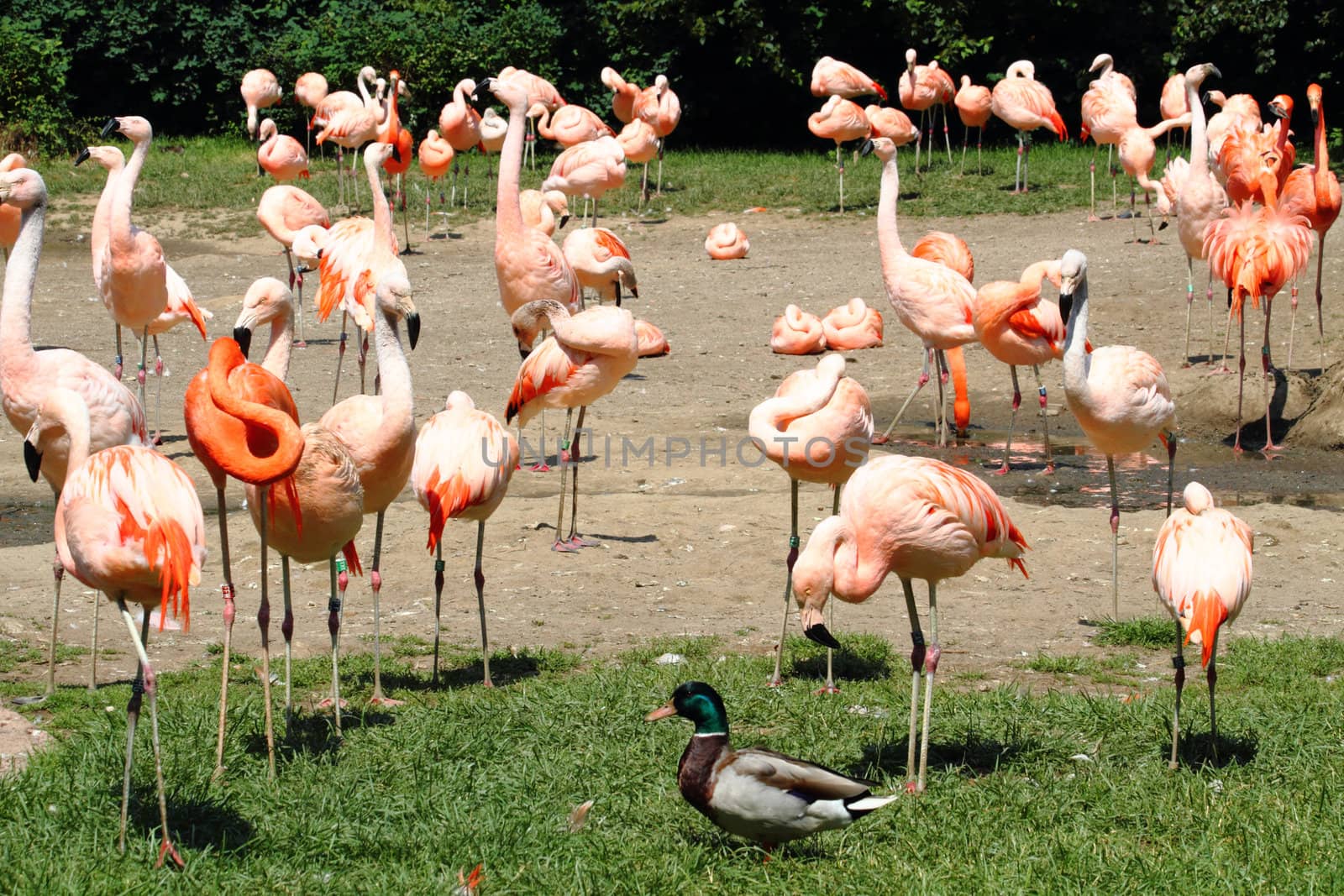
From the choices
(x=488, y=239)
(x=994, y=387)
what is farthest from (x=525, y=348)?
(x=488, y=239)

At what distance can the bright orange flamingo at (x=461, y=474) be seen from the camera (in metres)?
5.56

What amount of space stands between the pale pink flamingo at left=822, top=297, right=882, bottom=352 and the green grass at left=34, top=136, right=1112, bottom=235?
16.7 ft

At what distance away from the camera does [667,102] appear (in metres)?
17.9

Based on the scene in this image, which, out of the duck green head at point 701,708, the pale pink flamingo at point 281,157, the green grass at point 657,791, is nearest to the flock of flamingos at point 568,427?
the duck green head at point 701,708

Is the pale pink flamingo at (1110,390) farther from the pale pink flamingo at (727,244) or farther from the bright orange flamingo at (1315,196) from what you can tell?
the pale pink flamingo at (727,244)

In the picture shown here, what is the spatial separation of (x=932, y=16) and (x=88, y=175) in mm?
11165

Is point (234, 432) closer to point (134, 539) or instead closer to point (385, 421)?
point (134, 539)

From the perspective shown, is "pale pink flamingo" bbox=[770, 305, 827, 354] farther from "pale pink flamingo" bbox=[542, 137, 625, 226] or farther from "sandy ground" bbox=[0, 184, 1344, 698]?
"pale pink flamingo" bbox=[542, 137, 625, 226]

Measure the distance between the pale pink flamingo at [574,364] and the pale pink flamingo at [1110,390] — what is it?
2.21 metres

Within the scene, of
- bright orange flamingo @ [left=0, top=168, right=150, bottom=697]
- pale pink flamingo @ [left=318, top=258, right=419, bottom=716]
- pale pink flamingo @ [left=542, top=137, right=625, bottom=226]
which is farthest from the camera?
pale pink flamingo @ [left=542, top=137, right=625, bottom=226]

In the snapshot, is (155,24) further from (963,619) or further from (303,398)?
(963,619)

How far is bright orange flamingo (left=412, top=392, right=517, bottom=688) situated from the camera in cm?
556

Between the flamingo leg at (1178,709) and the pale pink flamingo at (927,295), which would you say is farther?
the pale pink flamingo at (927,295)

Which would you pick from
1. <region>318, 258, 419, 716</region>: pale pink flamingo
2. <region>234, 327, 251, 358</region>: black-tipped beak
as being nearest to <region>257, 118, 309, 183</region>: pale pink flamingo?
<region>234, 327, 251, 358</region>: black-tipped beak
